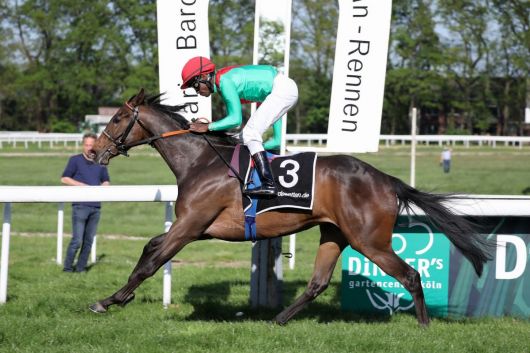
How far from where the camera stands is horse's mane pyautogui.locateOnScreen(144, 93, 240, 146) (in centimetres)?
681

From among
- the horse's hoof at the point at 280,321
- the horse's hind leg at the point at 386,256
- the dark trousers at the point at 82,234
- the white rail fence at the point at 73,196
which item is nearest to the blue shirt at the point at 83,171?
the dark trousers at the point at 82,234

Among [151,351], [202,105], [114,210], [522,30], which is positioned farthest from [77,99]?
[151,351]

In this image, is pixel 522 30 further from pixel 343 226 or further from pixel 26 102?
pixel 343 226

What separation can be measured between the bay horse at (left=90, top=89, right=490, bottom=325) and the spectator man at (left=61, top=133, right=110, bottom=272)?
10.9ft

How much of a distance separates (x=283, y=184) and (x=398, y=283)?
1858mm

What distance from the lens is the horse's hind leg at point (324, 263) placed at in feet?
22.1

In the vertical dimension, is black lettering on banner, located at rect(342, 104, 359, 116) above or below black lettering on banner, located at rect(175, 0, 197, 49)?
below

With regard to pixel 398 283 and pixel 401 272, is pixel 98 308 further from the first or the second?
pixel 398 283

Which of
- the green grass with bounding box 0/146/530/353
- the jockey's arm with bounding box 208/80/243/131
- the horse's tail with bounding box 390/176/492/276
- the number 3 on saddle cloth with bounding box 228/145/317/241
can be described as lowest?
the green grass with bounding box 0/146/530/353

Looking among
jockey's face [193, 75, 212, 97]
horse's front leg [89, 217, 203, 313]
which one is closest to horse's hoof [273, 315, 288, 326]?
horse's front leg [89, 217, 203, 313]

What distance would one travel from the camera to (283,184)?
6395 millimetres

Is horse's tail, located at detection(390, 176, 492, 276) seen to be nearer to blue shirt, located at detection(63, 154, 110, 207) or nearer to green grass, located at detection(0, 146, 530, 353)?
green grass, located at detection(0, 146, 530, 353)

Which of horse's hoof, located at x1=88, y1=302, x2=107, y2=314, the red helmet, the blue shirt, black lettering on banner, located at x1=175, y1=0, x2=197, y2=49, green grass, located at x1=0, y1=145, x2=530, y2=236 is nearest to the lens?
horse's hoof, located at x1=88, y1=302, x2=107, y2=314

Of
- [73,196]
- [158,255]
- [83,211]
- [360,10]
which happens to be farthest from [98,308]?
[360,10]
